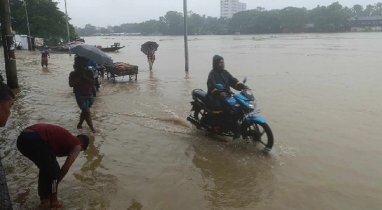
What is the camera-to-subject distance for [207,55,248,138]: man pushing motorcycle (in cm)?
584

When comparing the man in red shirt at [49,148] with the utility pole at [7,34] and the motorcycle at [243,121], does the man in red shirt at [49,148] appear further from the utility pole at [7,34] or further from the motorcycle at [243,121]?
the utility pole at [7,34]

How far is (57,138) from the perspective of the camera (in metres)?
3.25

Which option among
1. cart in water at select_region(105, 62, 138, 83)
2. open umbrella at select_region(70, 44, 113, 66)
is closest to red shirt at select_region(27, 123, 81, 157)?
open umbrella at select_region(70, 44, 113, 66)

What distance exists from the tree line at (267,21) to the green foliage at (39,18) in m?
74.6

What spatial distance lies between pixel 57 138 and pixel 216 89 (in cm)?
312

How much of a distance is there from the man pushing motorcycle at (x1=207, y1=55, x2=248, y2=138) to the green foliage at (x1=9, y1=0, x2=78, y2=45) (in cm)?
4040

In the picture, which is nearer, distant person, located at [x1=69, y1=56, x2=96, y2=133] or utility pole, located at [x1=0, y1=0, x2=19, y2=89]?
distant person, located at [x1=69, y1=56, x2=96, y2=133]

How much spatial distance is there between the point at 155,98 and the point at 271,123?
431 cm

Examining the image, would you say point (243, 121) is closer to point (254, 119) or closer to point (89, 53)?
point (254, 119)

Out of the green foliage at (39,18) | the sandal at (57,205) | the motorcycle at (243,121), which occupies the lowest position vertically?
the sandal at (57,205)

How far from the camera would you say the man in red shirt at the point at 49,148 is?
309cm

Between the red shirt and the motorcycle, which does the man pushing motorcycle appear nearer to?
the motorcycle

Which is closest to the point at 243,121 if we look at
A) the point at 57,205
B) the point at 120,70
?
the point at 57,205

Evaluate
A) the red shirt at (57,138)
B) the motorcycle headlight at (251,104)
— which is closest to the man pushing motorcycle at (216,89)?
the motorcycle headlight at (251,104)
